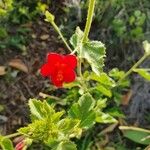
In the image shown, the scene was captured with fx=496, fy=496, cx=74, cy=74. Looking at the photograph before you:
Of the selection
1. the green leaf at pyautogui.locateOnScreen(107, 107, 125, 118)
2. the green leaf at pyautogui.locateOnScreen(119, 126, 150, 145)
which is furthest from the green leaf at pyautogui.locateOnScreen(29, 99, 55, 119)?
the green leaf at pyautogui.locateOnScreen(119, 126, 150, 145)

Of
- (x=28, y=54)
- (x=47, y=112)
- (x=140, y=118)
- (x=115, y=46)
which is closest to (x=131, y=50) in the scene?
(x=115, y=46)

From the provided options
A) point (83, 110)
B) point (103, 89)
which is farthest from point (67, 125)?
point (103, 89)

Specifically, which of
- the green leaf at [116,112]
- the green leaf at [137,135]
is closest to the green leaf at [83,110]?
the green leaf at [116,112]

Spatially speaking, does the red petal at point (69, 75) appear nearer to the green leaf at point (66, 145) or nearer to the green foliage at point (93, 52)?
the green foliage at point (93, 52)

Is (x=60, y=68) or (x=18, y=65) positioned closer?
(x=60, y=68)

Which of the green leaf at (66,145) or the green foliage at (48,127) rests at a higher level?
the green foliage at (48,127)

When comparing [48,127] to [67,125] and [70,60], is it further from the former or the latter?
[70,60]

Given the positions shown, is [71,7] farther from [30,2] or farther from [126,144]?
[126,144]
